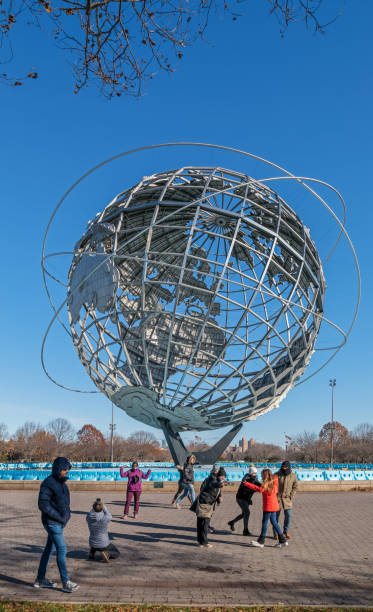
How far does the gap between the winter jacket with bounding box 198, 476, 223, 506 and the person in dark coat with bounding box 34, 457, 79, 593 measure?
3191mm

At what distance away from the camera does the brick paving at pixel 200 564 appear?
6.32 meters

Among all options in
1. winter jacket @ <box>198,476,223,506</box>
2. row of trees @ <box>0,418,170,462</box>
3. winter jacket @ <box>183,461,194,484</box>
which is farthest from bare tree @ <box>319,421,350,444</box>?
winter jacket @ <box>198,476,223,506</box>

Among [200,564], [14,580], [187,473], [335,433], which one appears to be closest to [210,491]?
[200,564]

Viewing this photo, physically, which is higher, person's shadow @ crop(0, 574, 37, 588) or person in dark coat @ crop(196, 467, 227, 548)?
person in dark coat @ crop(196, 467, 227, 548)

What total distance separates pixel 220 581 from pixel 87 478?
18168mm

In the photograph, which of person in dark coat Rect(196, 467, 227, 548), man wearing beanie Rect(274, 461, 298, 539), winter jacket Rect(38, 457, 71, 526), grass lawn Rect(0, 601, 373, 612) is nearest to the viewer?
grass lawn Rect(0, 601, 373, 612)

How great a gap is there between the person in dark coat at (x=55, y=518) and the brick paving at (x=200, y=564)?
0.16 metres

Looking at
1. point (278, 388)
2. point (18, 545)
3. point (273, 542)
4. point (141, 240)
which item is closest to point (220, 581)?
point (273, 542)

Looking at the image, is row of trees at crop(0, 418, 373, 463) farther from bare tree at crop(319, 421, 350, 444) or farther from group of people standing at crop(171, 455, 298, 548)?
group of people standing at crop(171, 455, 298, 548)

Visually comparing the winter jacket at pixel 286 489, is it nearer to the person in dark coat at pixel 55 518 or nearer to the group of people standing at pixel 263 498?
the group of people standing at pixel 263 498

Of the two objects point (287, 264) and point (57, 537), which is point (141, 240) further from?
point (57, 537)

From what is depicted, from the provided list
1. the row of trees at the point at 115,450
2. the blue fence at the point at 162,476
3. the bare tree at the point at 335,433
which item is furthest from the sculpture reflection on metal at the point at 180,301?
the bare tree at the point at 335,433

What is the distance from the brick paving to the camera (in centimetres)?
632

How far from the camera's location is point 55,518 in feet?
21.8
